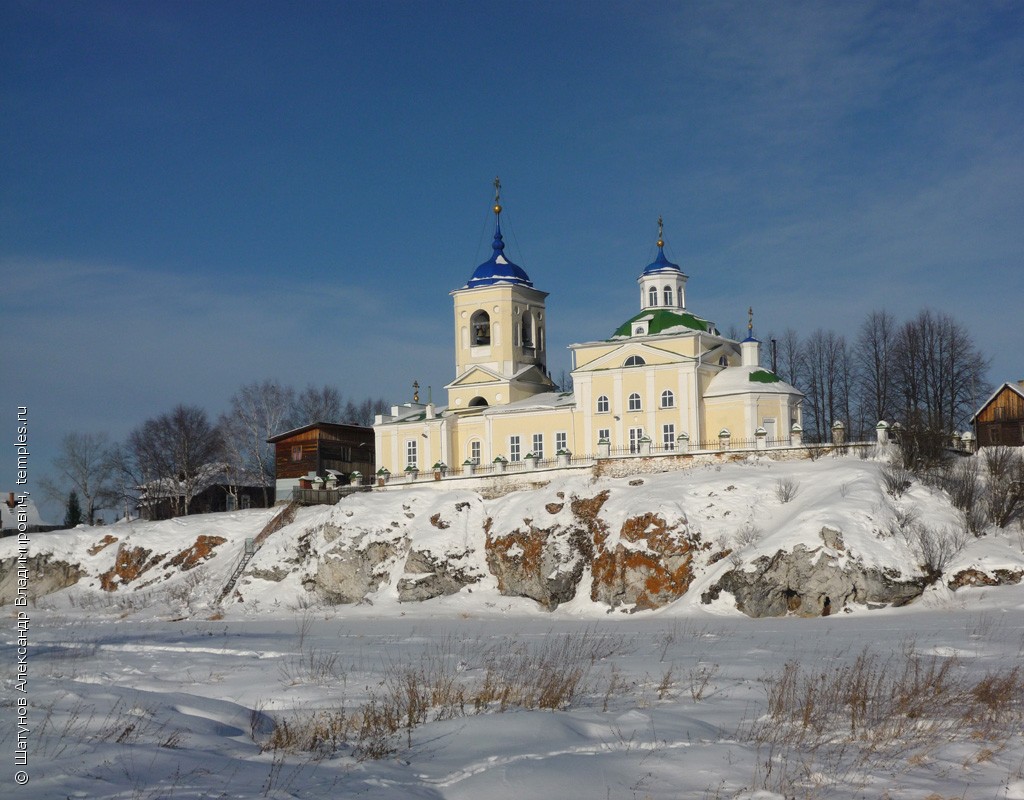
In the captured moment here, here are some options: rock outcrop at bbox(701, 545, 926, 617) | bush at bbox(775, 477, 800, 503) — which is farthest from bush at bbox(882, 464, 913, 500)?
rock outcrop at bbox(701, 545, 926, 617)

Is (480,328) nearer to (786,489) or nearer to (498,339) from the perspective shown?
(498,339)

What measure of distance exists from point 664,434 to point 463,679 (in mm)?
32673

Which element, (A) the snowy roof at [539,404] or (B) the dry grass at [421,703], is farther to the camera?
(A) the snowy roof at [539,404]

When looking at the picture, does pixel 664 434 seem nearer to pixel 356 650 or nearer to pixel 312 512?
pixel 312 512

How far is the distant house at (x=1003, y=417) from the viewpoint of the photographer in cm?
4912

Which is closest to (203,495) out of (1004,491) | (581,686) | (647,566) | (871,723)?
(647,566)

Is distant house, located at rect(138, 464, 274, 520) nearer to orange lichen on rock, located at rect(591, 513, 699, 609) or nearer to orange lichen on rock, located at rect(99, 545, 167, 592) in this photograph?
orange lichen on rock, located at rect(99, 545, 167, 592)

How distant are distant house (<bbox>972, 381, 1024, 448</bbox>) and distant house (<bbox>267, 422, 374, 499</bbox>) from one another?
100 ft

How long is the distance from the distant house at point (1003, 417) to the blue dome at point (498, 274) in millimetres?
22116

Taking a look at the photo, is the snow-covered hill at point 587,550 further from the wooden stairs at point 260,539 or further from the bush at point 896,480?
the wooden stairs at point 260,539

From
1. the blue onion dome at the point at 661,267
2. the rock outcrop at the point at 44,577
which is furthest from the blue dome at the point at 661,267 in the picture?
the rock outcrop at the point at 44,577

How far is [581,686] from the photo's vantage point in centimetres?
1338

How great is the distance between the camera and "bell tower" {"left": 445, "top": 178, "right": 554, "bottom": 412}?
52.7m

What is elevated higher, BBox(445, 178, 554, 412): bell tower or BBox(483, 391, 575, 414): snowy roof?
BBox(445, 178, 554, 412): bell tower
